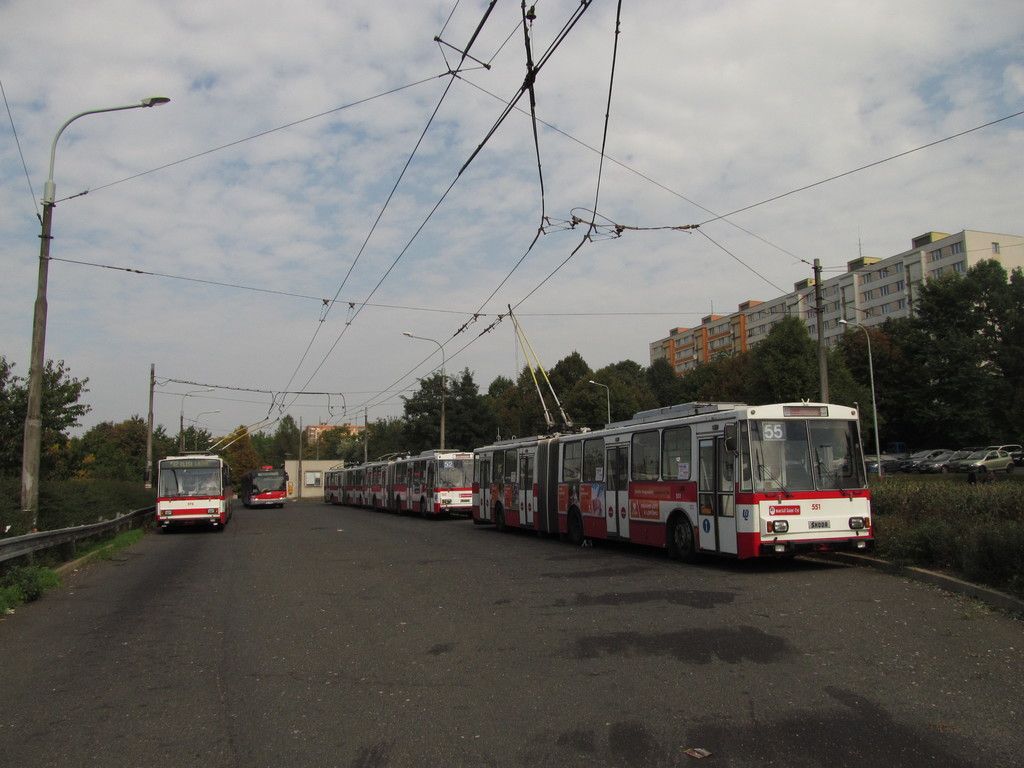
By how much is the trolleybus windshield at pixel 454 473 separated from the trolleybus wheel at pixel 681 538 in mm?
18952

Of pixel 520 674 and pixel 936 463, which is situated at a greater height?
pixel 936 463

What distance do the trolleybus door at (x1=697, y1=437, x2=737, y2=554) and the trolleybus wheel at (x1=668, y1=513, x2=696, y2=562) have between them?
42cm

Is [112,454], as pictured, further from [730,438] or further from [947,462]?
[947,462]

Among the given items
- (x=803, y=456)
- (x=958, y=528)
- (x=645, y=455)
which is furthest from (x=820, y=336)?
(x=958, y=528)

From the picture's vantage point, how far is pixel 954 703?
576 centimetres

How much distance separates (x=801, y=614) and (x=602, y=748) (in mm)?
4706

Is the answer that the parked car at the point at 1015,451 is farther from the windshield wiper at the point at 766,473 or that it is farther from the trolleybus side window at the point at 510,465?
the windshield wiper at the point at 766,473

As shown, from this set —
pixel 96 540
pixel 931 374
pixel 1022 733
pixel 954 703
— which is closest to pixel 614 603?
pixel 954 703

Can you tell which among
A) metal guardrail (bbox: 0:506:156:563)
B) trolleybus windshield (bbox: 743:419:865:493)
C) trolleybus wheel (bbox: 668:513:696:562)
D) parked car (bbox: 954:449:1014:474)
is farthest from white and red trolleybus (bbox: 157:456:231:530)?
parked car (bbox: 954:449:1014:474)

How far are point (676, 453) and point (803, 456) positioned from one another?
7.95 feet

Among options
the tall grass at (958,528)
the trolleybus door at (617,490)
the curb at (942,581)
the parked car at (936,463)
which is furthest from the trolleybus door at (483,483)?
the parked car at (936,463)

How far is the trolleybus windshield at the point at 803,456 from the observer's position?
41.9 ft

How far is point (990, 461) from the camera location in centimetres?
4875

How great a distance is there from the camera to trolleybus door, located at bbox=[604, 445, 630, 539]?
16.7 m
